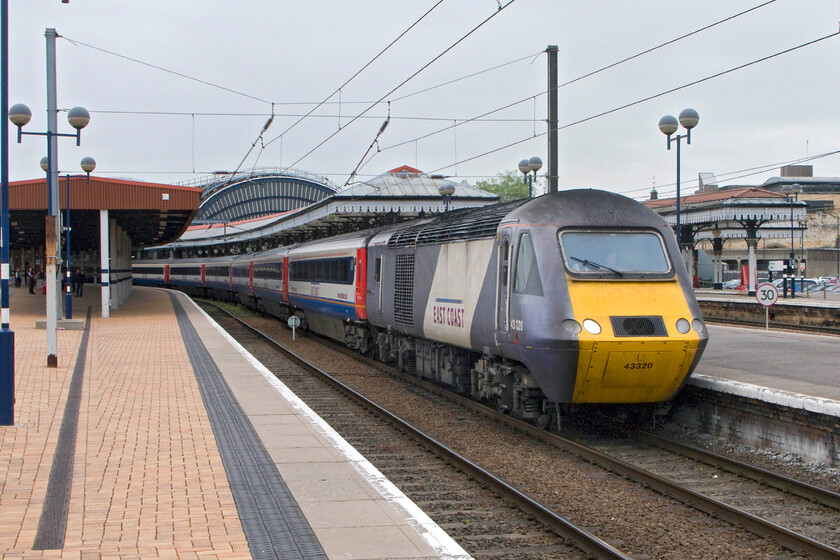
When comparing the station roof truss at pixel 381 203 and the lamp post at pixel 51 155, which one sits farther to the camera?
the station roof truss at pixel 381 203

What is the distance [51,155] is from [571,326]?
13853mm

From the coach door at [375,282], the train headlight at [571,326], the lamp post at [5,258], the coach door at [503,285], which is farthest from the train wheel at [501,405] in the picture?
the lamp post at [5,258]

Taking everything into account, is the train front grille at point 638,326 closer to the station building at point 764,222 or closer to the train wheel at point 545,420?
the train wheel at point 545,420

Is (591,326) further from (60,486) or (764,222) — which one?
(764,222)

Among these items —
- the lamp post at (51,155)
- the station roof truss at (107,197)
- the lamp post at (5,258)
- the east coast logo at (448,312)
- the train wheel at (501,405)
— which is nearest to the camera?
the lamp post at (5,258)

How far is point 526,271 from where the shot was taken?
416 inches

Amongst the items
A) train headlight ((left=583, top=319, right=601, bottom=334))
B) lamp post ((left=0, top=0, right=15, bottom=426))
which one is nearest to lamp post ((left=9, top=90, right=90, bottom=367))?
lamp post ((left=0, top=0, right=15, bottom=426))

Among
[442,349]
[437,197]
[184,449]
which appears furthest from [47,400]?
[437,197]

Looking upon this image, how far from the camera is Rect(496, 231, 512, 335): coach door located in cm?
1101

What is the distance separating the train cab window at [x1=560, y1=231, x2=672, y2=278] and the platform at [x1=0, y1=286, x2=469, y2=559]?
143 inches

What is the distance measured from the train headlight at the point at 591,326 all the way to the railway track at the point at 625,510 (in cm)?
138

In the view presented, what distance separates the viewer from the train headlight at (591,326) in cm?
985

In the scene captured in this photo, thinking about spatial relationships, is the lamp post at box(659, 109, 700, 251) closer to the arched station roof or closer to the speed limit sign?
the speed limit sign

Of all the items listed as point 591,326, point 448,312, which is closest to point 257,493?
point 591,326
